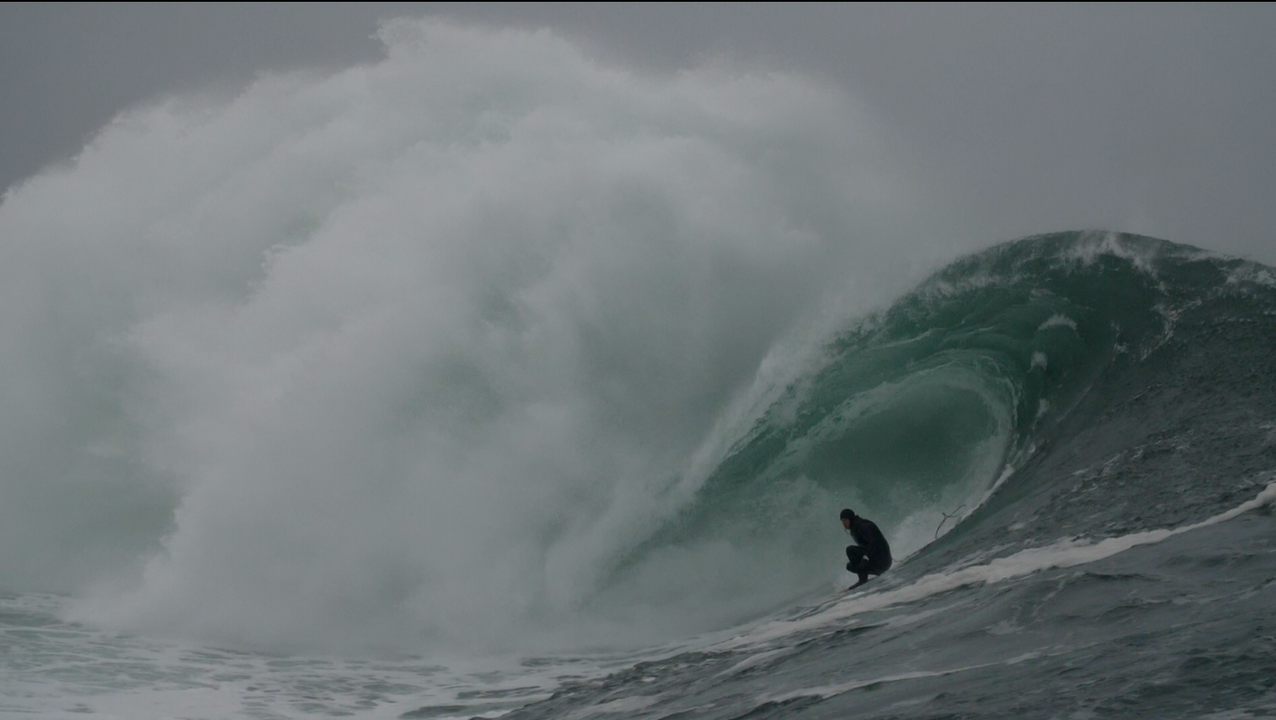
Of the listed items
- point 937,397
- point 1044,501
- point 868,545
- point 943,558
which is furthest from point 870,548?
point 937,397

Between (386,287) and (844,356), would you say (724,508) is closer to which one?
(844,356)

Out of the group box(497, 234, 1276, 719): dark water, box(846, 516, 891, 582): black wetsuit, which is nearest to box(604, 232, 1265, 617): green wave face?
box(497, 234, 1276, 719): dark water

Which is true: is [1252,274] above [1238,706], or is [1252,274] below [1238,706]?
above

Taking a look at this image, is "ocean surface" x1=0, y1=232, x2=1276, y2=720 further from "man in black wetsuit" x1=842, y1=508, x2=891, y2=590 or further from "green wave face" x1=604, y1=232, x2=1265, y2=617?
"man in black wetsuit" x1=842, y1=508, x2=891, y2=590

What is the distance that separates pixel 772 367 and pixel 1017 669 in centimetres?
832

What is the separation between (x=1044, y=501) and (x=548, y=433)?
16.9 ft

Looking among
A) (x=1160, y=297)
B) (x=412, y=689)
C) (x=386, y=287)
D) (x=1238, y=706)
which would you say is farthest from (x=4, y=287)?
(x=1238, y=706)

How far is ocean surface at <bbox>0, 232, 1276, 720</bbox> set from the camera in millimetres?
4754

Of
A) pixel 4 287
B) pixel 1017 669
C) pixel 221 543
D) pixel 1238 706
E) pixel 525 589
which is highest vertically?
pixel 4 287

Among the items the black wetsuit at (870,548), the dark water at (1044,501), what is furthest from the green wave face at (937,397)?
the black wetsuit at (870,548)

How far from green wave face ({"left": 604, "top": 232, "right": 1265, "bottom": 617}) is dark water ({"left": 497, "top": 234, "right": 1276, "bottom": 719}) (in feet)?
0.09

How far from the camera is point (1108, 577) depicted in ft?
18.5

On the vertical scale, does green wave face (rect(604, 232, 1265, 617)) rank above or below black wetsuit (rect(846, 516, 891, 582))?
above

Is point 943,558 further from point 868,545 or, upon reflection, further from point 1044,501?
point 1044,501
